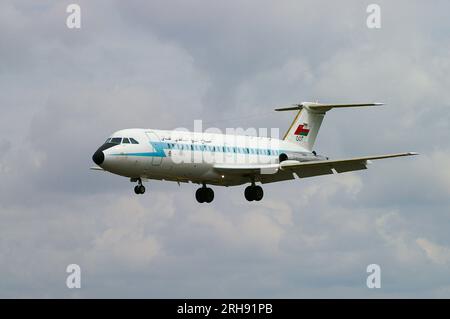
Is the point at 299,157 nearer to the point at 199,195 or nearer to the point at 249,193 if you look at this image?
the point at 249,193

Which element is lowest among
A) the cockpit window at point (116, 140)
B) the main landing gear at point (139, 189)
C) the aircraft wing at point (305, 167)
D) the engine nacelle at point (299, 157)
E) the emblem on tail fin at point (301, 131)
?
the main landing gear at point (139, 189)

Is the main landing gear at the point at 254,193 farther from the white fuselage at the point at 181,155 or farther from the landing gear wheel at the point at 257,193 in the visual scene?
the white fuselage at the point at 181,155

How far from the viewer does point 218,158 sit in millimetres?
67375

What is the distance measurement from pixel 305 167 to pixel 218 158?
514 centimetres

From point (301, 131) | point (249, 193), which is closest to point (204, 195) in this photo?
point (249, 193)

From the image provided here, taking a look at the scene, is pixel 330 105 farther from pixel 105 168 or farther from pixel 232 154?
pixel 105 168

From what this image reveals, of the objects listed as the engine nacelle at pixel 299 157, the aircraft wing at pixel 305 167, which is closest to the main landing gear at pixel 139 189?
the aircraft wing at pixel 305 167

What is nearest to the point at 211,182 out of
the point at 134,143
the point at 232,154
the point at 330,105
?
the point at 232,154

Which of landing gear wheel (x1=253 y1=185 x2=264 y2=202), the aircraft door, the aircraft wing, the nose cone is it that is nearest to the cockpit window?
the nose cone

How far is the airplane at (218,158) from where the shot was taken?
63.7m

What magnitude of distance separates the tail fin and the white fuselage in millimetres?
3807

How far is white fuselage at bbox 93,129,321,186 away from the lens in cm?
6344

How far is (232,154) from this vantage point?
68.5 m

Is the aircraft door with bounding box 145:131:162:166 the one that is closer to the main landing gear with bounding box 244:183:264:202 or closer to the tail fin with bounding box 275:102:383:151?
the main landing gear with bounding box 244:183:264:202
